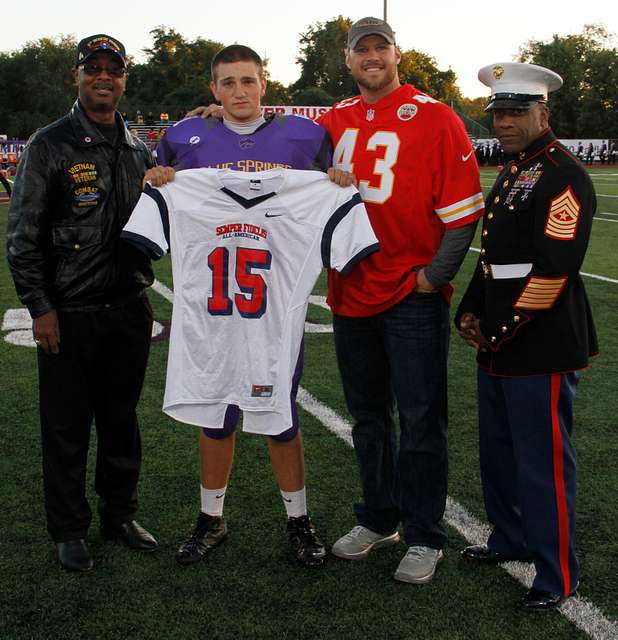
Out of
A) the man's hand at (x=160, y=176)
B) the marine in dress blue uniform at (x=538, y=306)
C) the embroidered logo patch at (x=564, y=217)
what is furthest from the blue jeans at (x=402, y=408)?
the man's hand at (x=160, y=176)

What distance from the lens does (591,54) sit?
7156 centimetres

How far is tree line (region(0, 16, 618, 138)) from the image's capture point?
221 ft

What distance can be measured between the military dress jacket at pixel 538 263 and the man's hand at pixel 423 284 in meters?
0.22

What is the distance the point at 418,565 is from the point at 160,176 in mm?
1900

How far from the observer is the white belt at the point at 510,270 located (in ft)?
9.41

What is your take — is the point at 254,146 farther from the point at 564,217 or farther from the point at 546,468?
the point at 546,468

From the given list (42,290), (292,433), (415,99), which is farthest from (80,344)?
(415,99)

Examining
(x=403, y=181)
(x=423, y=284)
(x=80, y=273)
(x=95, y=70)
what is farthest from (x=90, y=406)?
(x=403, y=181)

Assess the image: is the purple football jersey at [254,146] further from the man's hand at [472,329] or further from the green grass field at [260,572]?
the green grass field at [260,572]

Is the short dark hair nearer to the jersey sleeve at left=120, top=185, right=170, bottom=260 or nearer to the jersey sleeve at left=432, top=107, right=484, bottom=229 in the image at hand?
the jersey sleeve at left=120, top=185, right=170, bottom=260

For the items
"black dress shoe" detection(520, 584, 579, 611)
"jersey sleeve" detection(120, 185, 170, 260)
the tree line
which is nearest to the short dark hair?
"jersey sleeve" detection(120, 185, 170, 260)

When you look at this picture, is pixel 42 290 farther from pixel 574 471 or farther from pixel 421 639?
pixel 574 471

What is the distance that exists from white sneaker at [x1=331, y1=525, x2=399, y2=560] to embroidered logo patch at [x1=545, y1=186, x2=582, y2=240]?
5.20ft

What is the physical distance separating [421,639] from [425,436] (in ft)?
2.65
